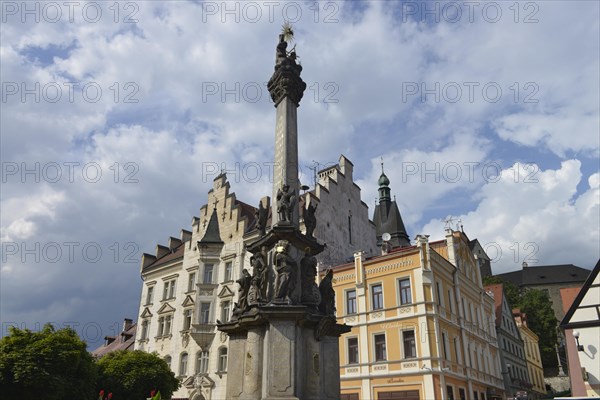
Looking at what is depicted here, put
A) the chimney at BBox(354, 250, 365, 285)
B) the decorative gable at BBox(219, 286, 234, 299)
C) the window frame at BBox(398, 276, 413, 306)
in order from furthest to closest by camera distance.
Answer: the decorative gable at BBox(219, 286, 234, 299), the chimney at BBox(354, 250, 365, 285), the window frame at BBox(398, 276, 413, 306)

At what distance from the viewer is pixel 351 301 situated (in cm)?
2798

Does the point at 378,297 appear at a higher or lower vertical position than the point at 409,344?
higher

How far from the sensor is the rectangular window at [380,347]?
25703 mm

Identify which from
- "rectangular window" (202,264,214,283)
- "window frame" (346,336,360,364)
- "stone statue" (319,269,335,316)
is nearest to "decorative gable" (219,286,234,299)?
"rectangular window" (202,264,214,283)

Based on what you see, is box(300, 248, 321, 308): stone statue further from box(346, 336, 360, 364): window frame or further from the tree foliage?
the tree foliage

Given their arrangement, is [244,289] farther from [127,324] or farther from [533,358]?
[533,358]

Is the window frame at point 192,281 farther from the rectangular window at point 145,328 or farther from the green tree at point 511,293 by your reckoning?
the green tree at point 511,293

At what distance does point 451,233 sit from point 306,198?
9.64 metres

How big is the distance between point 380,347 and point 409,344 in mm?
1682

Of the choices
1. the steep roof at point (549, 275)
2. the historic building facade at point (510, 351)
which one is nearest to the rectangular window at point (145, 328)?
the historic building facade at point (510, 351)

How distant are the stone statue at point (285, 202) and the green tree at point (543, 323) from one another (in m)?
49.8

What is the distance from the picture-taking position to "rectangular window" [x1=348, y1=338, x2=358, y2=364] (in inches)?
1046

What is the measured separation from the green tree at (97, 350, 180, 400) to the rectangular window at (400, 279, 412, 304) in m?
13.1

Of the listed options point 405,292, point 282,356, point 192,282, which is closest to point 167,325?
point 192,282
